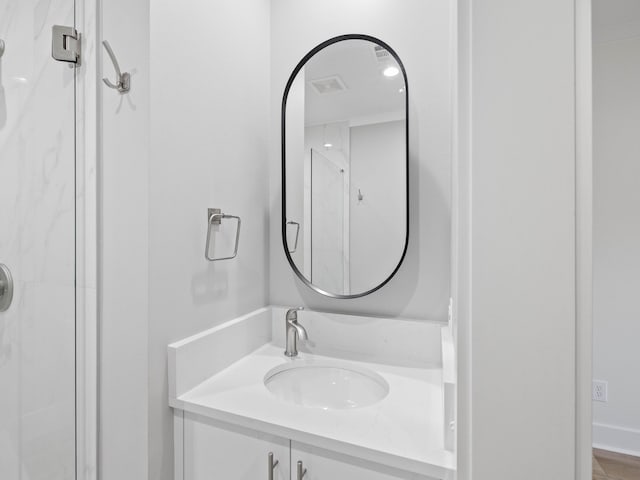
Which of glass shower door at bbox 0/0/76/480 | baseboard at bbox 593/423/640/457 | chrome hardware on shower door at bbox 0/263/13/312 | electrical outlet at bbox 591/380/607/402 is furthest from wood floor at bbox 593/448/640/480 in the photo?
chrome hardware on shower door at bbox 0/263/13/312

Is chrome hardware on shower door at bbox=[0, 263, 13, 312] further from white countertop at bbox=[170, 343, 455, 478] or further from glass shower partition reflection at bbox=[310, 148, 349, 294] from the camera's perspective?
glass shower partition reflection at bbox=[310, 148, 349, 294]

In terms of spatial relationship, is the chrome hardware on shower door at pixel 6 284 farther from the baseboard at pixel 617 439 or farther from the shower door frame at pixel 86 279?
the baseboard at pixel 617 439

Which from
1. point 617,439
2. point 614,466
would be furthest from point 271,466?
point 617,439

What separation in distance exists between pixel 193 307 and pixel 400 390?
68 centimetres

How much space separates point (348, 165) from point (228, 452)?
3.28 ft

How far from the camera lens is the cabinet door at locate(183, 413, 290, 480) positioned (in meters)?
0.84

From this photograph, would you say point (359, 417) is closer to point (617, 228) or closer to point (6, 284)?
point (6, 284)

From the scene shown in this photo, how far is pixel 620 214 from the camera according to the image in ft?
6.79

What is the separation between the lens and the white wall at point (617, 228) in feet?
6.66

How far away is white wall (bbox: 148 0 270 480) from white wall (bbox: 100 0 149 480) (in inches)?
1.0

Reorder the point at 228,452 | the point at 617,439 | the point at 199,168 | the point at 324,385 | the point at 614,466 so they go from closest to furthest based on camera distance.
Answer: the point at 228,452
the point at 199,168
the point at 324,385
the point at 614,466
the point at 617,439

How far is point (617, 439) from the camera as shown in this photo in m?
2.06

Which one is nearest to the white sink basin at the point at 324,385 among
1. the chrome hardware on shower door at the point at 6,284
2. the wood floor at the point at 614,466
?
the chrome hardware on shower door at the point at 6,284

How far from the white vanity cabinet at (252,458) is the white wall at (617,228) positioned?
2.10 metres
